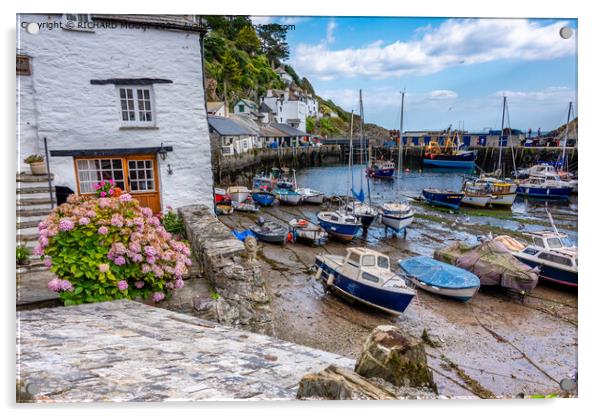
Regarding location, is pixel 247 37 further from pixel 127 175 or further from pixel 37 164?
pixel 37 164

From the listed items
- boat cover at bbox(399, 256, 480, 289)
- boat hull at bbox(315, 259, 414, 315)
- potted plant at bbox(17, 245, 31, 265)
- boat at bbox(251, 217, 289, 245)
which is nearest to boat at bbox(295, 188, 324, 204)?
boat at bbox(251, 217, 289, 245)

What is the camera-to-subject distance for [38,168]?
4574 millimetres

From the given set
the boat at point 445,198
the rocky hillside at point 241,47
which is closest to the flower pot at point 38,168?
the rocky hillside at point 241,47

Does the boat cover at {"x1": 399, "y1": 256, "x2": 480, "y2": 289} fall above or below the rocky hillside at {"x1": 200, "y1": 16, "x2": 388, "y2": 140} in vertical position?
below

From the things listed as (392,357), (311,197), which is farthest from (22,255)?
(311,197)

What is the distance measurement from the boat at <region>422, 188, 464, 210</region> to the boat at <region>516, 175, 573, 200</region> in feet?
13.1

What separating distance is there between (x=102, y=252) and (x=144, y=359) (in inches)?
48.1

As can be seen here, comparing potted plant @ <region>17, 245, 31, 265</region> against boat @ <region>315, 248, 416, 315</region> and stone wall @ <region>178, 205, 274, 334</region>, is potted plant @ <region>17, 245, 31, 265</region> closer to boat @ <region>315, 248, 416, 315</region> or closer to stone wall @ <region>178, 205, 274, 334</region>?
stone wall @ <region>178, 205, 274, 334</region>

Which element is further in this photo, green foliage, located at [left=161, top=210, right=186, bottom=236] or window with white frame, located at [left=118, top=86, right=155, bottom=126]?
green foliage, located at [left=161, top=210, right=186, bottom=236]

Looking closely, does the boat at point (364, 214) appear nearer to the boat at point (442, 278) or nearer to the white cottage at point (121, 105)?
the boat at point (442, 278)

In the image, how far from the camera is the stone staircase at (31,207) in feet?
11.7

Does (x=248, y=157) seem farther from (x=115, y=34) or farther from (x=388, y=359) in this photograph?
(x=388, y=359)

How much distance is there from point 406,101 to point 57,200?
522 centimetres

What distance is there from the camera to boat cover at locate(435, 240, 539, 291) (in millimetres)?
8219
